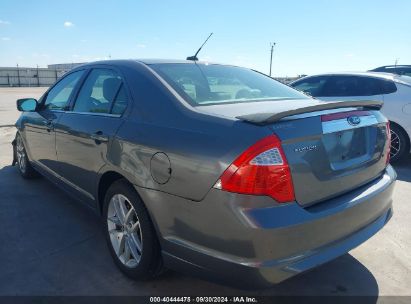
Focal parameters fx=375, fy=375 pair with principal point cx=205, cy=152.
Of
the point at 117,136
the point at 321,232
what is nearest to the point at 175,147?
the point at 117,136

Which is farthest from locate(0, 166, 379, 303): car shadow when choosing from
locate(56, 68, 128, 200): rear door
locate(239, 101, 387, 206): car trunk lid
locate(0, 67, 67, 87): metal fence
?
locate(0, 67, 67, 87): metal fence

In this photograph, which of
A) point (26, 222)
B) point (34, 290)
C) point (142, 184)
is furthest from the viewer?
point (26, 222)

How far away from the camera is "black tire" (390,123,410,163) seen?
20.3 feet

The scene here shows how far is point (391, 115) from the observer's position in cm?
625

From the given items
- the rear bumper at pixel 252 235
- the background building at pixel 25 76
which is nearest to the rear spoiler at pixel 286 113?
the rear bumper at pixel 252 235

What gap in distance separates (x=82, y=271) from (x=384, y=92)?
5696mm

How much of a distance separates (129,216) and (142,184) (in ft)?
1.45

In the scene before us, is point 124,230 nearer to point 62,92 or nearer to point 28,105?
point 62,92

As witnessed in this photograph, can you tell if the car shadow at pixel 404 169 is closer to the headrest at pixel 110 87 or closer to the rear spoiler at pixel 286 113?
the rear spoiler at pixel 286 113

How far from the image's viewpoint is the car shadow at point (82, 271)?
265 cm

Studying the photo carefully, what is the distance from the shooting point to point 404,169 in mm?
5969

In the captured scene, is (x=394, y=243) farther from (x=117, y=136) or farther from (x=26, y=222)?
(x=26, y=222)

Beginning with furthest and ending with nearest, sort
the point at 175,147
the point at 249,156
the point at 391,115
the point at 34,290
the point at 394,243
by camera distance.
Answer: the point at 391,115, the point at 394,243, the point at 34,290, the point at 175,147, the point at 249,156

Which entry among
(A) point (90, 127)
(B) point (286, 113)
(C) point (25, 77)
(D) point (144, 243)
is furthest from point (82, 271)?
(C) point (25, 77)
